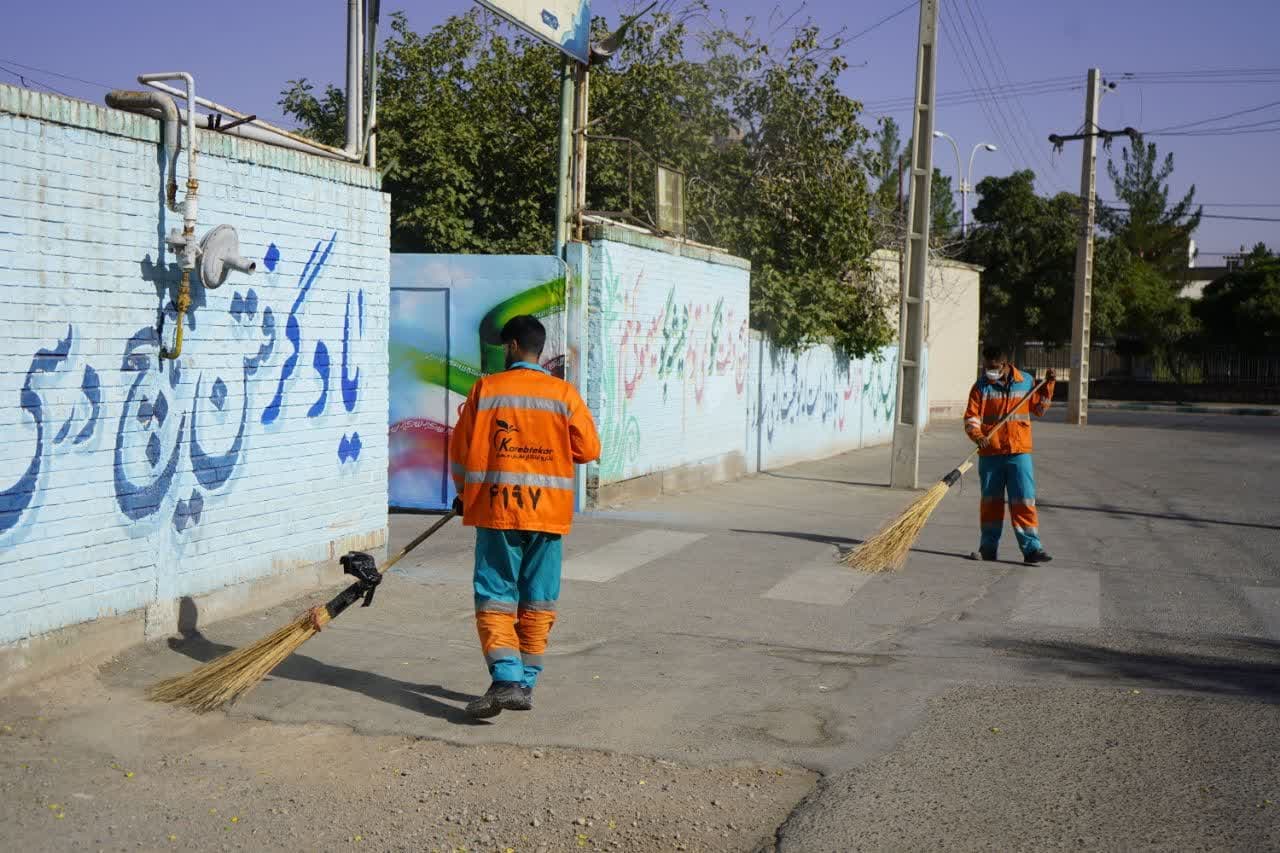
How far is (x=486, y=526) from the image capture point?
5.77 meters

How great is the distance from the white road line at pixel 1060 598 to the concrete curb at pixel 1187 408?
3380cm

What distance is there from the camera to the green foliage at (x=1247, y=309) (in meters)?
51.5

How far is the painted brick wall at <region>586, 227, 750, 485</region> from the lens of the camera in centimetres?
1268

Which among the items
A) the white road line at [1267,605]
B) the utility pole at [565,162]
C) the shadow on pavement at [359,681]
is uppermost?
the utility pole at [565,162]

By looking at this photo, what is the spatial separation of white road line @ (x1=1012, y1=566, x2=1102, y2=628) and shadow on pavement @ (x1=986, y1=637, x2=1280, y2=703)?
2.34 feet

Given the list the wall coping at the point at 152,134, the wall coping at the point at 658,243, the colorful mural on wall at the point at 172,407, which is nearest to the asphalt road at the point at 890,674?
the colorful mural on wall at the point at 172,407

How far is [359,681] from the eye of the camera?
6.38 meters

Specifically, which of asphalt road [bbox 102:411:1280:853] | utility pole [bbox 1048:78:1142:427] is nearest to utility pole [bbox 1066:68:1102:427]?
utility pole [bbox 1048:78:1142:427]

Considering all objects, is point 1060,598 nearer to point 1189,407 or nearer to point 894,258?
point 894,258

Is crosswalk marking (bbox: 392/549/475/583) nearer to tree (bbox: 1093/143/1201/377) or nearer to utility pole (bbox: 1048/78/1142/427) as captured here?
utility pole (bbox: 1048/78/1142/427)

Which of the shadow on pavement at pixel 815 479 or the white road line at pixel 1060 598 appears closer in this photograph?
the white road line at pixel 1060 598

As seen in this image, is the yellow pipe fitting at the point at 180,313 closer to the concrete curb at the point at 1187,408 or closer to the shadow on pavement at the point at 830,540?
the shadow on pavement at the point at 830,540

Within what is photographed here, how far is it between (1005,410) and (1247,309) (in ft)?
154

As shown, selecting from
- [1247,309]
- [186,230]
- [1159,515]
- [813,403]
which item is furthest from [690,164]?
[1247,309]
